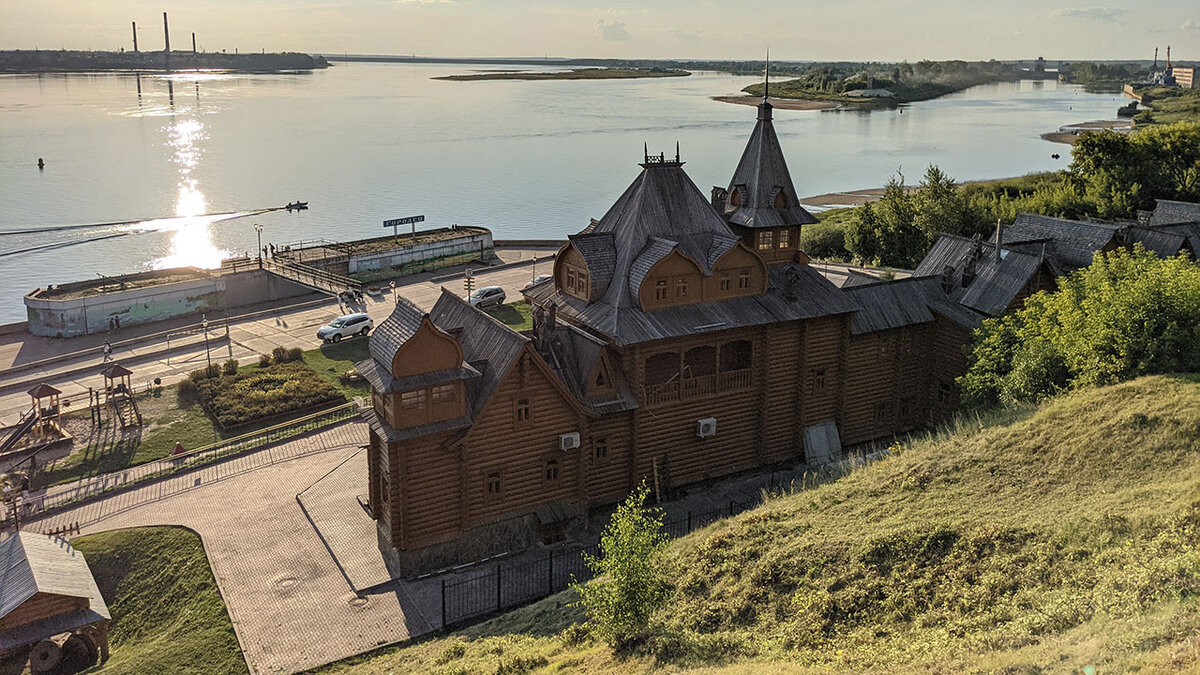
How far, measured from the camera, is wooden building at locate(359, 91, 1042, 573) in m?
23.1

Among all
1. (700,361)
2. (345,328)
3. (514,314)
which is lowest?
(514,314)

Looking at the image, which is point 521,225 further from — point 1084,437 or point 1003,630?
point 1003,630

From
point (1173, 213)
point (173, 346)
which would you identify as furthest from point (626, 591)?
point (1173, 213)

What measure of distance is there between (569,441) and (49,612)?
42.1 ft

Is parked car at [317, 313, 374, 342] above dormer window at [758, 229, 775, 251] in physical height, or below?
below

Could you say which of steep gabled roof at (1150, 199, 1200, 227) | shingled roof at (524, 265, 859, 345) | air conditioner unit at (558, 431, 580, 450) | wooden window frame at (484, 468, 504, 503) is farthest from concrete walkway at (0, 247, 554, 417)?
steep gabled roof at (1150, 199, 1200, 227)

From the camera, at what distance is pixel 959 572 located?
15266 mm

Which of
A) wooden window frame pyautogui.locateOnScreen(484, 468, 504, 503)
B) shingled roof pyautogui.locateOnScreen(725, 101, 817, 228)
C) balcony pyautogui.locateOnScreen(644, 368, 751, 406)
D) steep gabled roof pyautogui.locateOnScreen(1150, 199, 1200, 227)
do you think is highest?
shingled roof pyautogui.locateOnScreen(725, 101, 817, 228)

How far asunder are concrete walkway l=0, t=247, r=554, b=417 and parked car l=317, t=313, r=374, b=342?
1.00 m

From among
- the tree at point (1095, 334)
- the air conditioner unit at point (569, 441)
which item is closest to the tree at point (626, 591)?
the air conditioner unit at point (569, 441)

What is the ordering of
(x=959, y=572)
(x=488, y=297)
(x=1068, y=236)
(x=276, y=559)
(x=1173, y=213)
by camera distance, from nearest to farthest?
(x=959, y=572)
(x=276, y=559)
(x=1068, y=236)
(x=1173, y=213)
(x=488, y=297)

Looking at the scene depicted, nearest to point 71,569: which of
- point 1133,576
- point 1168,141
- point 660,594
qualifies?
point 660,594

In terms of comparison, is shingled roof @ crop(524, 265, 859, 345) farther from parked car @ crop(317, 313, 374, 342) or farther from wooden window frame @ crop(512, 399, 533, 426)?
parked car @ crop(317, 313, 374, 342)

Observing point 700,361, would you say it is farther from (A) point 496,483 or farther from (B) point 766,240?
(A) point 496,483
